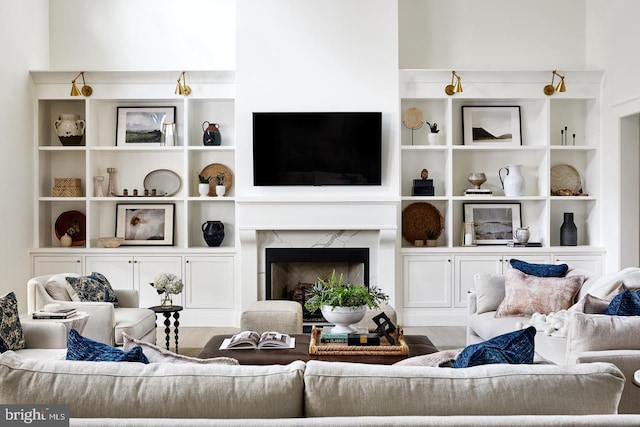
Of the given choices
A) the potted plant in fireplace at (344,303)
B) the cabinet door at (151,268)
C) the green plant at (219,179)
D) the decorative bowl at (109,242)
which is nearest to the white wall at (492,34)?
the green plant at (219,179)

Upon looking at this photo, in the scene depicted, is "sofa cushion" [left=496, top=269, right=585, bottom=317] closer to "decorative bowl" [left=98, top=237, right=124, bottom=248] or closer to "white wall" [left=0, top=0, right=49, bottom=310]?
"decorative bowl" [left=98, top=237, right=124, bottom=248]

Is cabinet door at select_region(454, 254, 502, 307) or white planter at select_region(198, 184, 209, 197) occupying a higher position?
white planter at select_region(198, 184, 209, 197)

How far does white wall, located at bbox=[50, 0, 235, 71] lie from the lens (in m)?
7.06

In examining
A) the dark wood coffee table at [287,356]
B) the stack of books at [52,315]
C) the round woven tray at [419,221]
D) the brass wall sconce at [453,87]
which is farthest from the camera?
the round woven tray at [419,221]

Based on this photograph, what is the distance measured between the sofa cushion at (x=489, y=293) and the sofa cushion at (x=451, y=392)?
9.91 feet

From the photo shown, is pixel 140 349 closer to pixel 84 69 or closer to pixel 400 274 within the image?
pixel 400 274

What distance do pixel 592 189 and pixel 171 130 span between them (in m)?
4.39

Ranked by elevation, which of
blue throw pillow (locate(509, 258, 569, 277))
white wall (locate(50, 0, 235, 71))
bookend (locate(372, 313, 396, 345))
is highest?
white wall (locate(50, 0, 235, 71))

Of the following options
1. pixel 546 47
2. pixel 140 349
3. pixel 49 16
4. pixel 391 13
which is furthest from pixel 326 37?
pixel 140 349

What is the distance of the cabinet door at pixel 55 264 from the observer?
263 inches

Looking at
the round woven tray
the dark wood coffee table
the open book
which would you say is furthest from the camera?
the round woven tray

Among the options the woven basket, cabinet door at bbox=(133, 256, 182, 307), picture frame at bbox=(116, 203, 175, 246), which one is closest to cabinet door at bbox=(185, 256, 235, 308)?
cabinet door at bbox=(133, 256, 182, 307)

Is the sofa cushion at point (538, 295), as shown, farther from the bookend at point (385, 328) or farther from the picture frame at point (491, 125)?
the picture frame at point (491, 125)

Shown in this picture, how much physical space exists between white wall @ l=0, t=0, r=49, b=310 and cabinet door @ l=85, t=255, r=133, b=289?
64 centimetres
